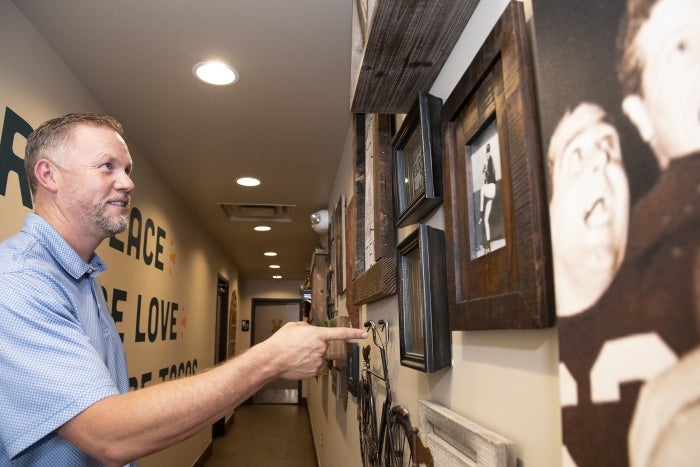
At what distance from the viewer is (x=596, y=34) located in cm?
42

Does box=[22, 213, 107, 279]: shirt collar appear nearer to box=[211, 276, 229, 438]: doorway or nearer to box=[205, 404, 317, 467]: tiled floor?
box=[205, 404, 317, 467]: tiled floor

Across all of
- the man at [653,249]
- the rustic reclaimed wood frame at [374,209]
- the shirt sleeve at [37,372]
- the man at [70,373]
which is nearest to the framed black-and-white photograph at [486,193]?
the man at [653,249]

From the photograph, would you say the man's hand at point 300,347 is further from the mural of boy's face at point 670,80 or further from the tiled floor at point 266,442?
the tiled floor at point 266,442

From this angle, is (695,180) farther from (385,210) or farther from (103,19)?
(103,19)

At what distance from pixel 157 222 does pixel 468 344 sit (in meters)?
3.08

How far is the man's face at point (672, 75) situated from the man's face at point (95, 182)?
1.21 meters

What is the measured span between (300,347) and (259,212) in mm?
3788

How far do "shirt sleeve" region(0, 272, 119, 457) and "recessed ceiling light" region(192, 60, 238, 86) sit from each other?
1.33 m

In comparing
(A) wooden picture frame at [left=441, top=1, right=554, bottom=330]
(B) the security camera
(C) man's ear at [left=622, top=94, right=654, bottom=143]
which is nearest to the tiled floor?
(B) the security camera

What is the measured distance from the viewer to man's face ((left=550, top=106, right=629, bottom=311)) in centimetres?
41

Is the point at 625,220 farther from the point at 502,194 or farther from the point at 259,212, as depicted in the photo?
the point at 259,212

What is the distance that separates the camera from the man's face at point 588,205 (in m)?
0.41

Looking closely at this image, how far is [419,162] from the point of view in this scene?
1044 mm

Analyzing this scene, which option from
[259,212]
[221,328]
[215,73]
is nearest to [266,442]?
[221,328]
